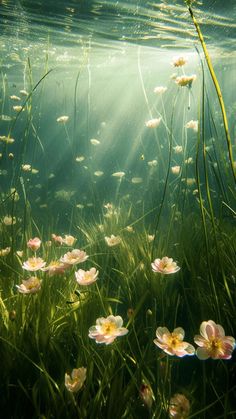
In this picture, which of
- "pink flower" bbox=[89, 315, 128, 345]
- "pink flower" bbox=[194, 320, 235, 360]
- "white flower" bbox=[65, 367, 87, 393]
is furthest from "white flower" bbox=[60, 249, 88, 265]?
"pink flower" bbox=[194, 320, 235, 360]

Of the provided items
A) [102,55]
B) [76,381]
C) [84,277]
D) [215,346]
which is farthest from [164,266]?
[102,55]

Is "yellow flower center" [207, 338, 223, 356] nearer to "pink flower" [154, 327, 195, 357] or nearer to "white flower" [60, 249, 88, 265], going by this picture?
"pink flower" [154, 327, 195, 357]

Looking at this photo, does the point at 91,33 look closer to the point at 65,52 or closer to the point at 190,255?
the point at 65,52

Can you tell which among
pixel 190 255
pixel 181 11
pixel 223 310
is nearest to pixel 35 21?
pixel 181 11

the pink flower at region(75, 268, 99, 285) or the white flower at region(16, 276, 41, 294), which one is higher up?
the pink flower at region(75, 268, 99, 285)

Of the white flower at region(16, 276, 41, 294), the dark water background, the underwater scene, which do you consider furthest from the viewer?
the dark water background

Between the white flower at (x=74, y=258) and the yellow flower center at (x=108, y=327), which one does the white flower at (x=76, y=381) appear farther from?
the white flower at (x=74, y=258)

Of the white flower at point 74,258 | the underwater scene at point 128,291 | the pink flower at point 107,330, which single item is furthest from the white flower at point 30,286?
the pink flower at point 107,330

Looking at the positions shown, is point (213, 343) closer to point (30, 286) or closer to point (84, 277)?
point (84, 277)
